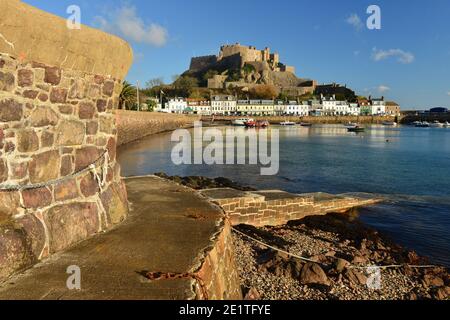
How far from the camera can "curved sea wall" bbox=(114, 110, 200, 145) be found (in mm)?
49497

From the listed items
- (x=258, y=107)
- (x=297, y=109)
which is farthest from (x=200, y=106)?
(x=297, y=109)

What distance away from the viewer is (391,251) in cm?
1110

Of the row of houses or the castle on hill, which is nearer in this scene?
the row of houses

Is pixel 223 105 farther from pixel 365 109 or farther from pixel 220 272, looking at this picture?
pixel 220 272

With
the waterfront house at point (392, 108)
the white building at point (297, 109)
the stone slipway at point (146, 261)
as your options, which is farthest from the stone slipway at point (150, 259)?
the waterfront house at point (392, 108)

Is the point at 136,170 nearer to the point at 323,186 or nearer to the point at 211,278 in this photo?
the point at 323,186

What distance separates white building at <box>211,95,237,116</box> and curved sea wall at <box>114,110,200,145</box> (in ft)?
179

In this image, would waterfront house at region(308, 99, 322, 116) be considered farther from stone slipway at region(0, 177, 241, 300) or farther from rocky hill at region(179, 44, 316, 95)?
stone slipway at region(0, 177, 241, 300)

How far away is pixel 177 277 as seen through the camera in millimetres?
4328

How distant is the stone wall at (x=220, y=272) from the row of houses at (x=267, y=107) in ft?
416

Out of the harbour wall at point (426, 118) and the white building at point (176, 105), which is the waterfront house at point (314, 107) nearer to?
the harbour wall at point (426, 118)

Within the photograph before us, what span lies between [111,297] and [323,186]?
21.5m

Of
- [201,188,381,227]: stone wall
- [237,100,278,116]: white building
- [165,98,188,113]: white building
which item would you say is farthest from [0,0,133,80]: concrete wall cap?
[237,100,278,116]: white building
